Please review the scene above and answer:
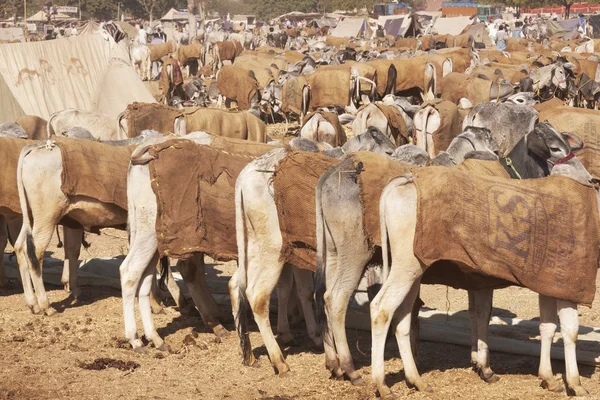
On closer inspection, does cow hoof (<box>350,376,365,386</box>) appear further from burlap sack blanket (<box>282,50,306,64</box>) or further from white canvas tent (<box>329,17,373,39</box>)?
white canvas tent (<box>329,17,373,39</box>)

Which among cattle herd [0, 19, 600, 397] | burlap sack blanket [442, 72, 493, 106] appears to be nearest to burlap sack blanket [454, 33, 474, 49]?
burlap sack blanket [442, 72, 493, 106]

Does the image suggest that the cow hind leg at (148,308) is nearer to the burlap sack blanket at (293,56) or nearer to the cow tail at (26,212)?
the cow tail at (26,212)

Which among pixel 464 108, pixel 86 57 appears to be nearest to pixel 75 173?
pixel 464 108

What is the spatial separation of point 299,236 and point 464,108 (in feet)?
40.7

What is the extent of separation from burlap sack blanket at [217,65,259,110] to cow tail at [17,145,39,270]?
63.5ft

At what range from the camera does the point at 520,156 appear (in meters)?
8.70

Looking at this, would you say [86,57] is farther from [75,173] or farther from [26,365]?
[26,365]

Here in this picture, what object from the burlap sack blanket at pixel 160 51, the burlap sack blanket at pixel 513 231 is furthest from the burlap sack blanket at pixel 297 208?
the burlap sack blanket at pixel 160 51

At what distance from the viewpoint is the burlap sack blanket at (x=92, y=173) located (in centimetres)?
966

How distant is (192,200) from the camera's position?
877cm

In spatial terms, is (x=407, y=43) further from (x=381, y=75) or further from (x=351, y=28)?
(x=381, y=75)

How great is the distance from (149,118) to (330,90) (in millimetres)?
10156

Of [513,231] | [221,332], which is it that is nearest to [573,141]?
[513,231]

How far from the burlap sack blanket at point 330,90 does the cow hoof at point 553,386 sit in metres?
18.6
